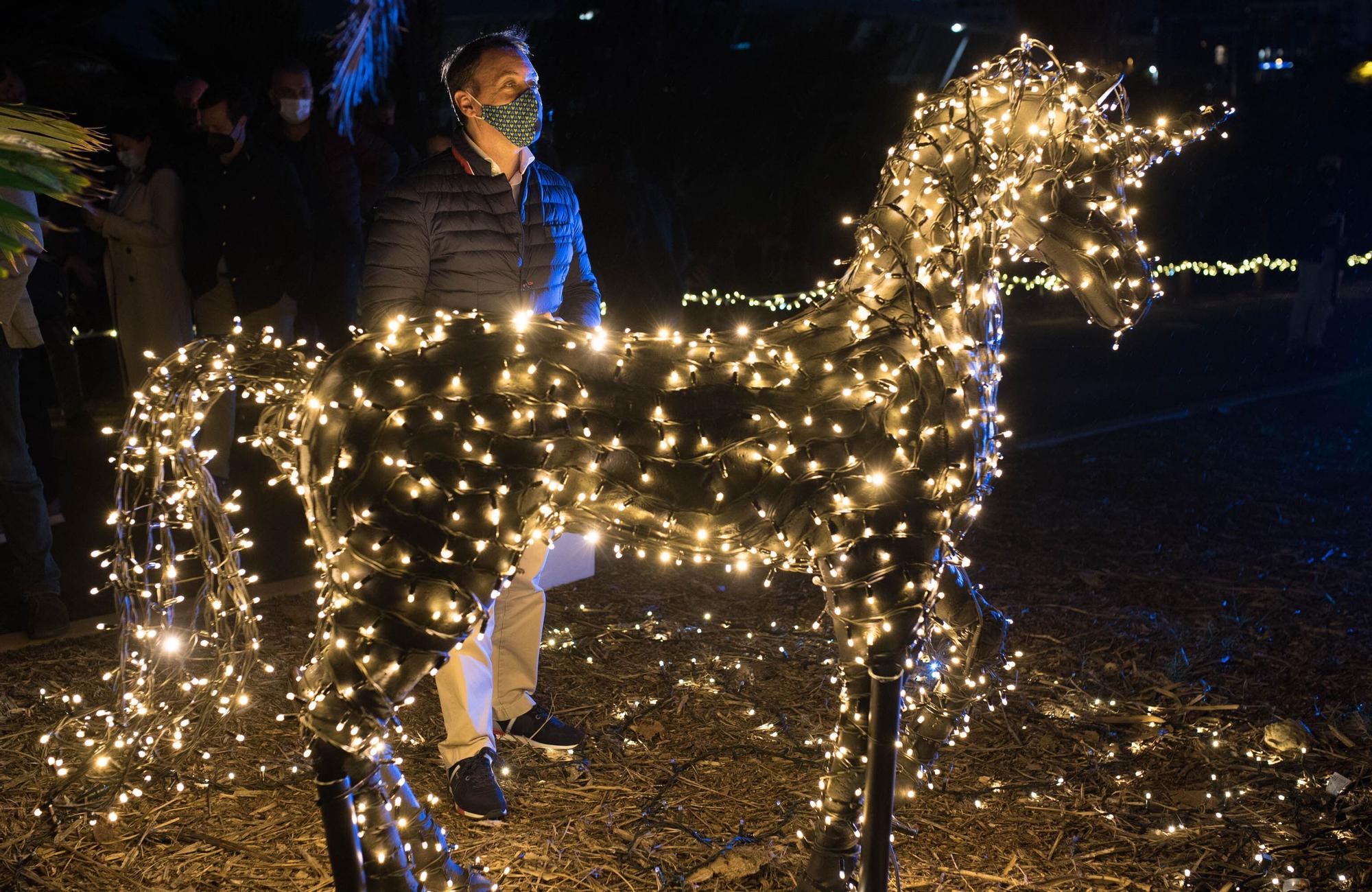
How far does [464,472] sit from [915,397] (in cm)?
107

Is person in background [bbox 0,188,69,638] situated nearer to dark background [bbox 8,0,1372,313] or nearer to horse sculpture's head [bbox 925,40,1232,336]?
horse sculpture's head [bbox 925,40,1232,336]

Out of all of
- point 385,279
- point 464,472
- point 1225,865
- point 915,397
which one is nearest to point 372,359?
point 464,472

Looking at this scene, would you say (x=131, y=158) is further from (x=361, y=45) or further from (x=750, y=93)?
(x=750, y=93)

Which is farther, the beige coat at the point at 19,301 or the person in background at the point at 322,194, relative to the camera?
the person in background at the point at 322,194

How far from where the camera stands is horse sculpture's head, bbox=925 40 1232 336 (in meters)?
2.70

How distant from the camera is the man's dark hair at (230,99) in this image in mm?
5414

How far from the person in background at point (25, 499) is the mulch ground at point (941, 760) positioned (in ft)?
0.75

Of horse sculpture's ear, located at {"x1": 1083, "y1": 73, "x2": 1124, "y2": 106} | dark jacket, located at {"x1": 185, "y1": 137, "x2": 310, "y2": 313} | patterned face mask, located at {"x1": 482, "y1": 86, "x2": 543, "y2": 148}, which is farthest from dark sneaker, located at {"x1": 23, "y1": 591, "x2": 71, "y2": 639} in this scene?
horse sculpture's ear, located at {"x1": 1083, "y1": 73, "x2": 1124, "y2": 106}

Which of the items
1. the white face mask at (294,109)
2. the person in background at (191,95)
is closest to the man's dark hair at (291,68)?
the white face mask at (294,109)

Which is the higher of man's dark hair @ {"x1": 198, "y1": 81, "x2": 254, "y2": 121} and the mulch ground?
man's dark hair @ {"x1": 198, "y1": 81, "x2": 254, "y2": 121}

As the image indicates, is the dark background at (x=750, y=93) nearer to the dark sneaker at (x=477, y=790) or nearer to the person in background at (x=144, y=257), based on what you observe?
the person in background at (x=144, y=257)

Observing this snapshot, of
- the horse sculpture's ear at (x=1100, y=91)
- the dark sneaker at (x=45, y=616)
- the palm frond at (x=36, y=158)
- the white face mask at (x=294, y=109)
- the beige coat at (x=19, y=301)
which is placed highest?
the white face mask at (x=294, y=109)

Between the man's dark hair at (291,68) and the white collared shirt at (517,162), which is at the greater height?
the man's dark hair at (291,68)

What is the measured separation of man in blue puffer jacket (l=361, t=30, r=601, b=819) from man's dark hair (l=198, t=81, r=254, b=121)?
2790 mm
